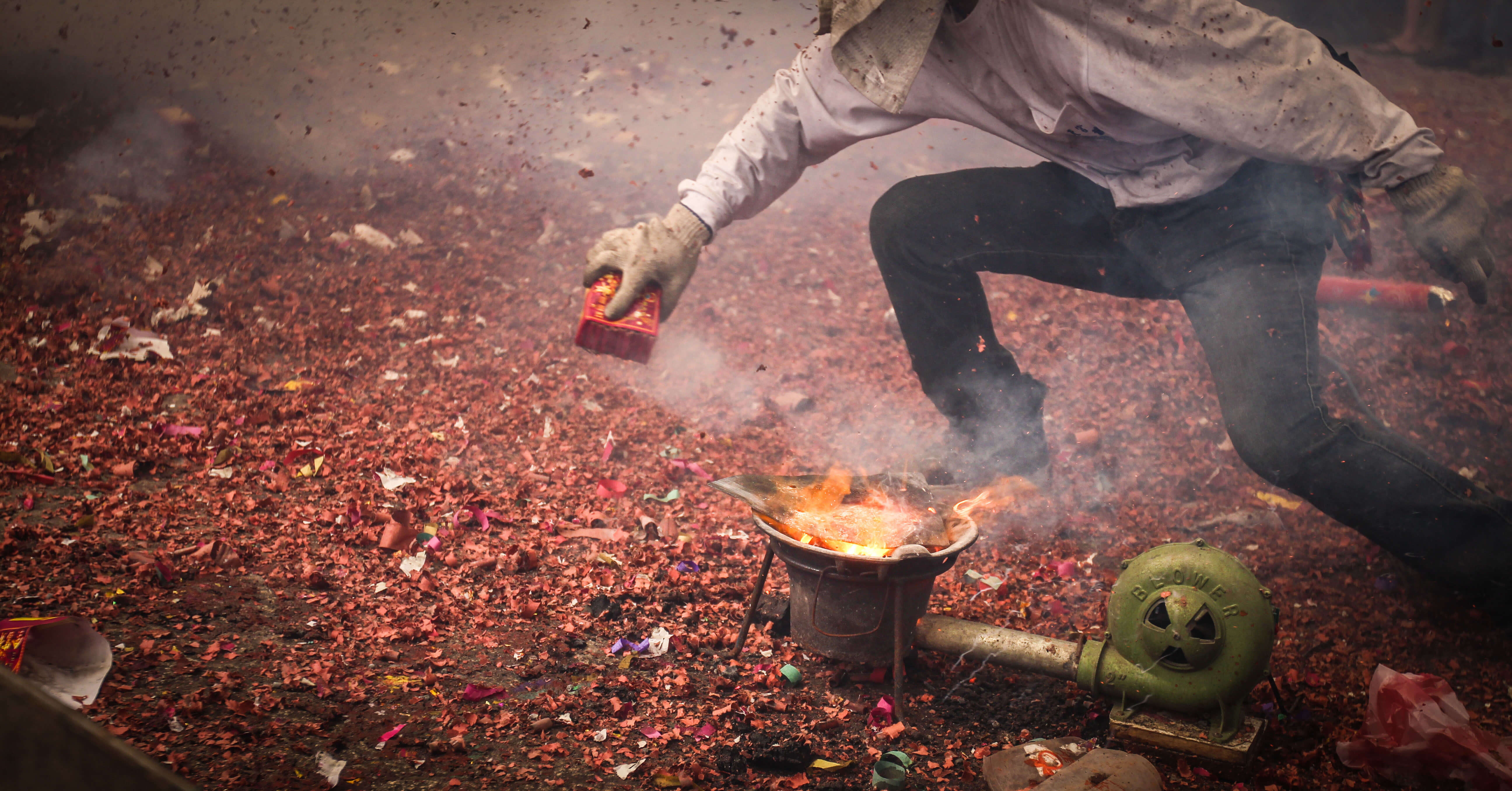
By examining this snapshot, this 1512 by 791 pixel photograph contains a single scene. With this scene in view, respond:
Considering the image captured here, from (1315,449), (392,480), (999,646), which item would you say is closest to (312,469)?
(392,480)

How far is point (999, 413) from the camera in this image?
9.38 ft

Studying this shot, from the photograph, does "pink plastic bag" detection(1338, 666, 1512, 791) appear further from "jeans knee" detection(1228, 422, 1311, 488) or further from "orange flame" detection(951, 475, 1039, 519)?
"orange flame" detection(951, 475, 1039, 519)

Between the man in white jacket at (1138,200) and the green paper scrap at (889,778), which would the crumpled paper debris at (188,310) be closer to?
the man in white jacket at (1138,200)

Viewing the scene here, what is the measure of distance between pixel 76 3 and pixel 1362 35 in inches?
339

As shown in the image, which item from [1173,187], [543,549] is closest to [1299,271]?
[1173,187]

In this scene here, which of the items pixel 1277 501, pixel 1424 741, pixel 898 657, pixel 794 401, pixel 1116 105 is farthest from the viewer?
pixel 794 401

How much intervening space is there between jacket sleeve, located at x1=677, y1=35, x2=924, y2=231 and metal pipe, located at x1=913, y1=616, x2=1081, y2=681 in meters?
1.44

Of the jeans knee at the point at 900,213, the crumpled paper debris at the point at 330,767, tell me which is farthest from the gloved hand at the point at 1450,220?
the crumpled paper debris at the point at 330,767

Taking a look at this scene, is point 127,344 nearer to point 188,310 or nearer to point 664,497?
point 188,310

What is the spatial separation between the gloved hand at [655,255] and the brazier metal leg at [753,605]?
0.86 metres

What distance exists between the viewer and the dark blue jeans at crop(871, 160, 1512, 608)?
2047 mm

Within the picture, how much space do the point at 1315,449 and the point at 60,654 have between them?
10.1 feet

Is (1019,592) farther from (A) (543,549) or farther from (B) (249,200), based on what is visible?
(B) (249,200)

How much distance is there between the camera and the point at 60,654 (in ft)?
5.67
